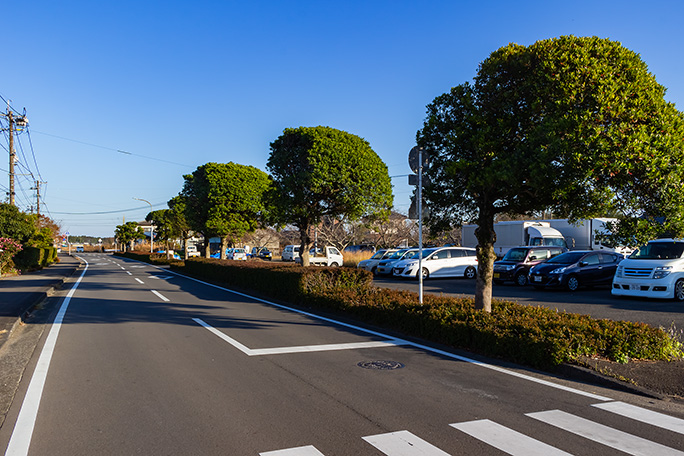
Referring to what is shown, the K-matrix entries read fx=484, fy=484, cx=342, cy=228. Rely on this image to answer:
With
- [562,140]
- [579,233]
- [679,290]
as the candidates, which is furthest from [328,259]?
[562,140]

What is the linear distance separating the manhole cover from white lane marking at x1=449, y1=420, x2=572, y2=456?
2182 millimetres

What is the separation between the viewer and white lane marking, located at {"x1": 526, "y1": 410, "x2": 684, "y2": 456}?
3844 millimetres

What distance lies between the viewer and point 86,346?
26.4ft

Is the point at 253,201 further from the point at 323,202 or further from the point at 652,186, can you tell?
the point at 652,186

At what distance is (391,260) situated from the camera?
2522 cm

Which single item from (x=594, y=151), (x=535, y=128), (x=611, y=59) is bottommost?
(x=594, y=151)

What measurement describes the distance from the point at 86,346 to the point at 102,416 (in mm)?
3893

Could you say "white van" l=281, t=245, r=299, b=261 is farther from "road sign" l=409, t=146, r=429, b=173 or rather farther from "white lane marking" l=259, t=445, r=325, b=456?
"white lane marking" l=259, t=445, r=325, b=456

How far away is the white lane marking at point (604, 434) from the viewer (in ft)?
Result: 12.6

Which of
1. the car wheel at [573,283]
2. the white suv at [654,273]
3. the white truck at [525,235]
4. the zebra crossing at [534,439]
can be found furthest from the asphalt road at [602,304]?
the white truck at [525,235]

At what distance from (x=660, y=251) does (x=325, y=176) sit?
34.6ft

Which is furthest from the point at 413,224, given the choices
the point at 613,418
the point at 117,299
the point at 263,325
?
the point at 613,418

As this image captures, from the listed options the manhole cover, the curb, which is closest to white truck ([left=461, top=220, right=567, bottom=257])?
the manhole cover

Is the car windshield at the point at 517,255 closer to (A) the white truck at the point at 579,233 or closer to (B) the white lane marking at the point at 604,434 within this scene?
(A) the white truck at the point at 579,233
